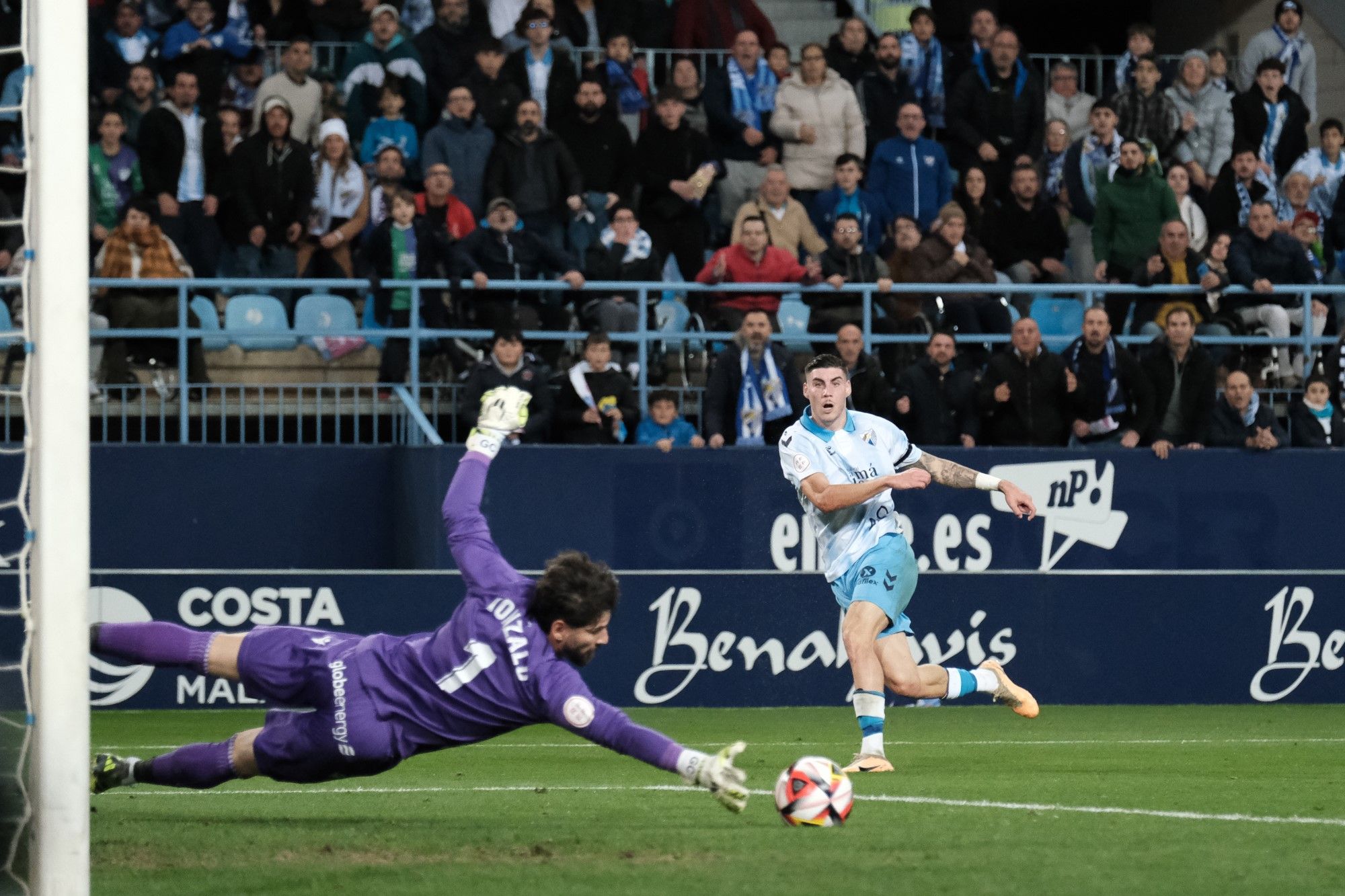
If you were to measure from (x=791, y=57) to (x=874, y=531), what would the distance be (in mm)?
11074

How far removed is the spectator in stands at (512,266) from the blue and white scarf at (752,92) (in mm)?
2332

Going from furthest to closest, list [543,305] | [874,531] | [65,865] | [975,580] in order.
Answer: [543,305]
[975,580]
[874,531]
[65,865]

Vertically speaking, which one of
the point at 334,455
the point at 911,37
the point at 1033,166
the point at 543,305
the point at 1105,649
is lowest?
the point at 1105,649

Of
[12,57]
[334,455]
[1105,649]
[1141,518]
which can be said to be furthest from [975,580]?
[12,57]

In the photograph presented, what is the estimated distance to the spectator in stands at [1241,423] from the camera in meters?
16.2

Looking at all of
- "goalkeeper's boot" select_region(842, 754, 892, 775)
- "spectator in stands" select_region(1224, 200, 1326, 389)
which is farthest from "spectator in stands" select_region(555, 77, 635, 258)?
"goalkeeper's boot" select_region(842, 754, 892, 775)

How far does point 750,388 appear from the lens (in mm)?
15398

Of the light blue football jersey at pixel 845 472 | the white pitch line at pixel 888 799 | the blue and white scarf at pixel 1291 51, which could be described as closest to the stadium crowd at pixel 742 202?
the blue and white scarf at pixel 1291 51

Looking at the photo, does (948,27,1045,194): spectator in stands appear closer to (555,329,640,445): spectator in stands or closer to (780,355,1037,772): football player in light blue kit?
(555,329,640,445): spectator in stands

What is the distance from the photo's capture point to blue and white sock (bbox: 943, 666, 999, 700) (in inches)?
381

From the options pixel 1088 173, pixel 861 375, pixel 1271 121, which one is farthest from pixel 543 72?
pixel 1271 121

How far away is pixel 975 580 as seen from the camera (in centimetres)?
1444

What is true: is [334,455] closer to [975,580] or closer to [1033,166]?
[975,580]

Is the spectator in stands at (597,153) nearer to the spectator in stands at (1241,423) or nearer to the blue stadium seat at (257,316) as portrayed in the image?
the blue stadium seat at (257,316)
